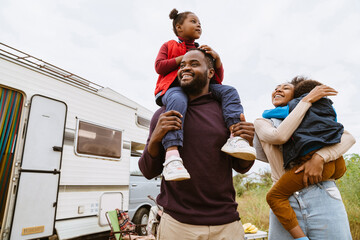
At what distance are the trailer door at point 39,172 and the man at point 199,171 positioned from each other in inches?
108

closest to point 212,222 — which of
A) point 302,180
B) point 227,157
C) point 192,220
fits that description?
point 192,220

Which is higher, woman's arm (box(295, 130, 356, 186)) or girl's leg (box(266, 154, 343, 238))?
woman's arm (box(295, 130, 356, 186))

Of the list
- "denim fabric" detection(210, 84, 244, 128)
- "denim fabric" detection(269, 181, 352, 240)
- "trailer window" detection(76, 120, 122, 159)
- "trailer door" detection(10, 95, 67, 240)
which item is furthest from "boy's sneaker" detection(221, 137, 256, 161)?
"trailer window" detection(76, 120, 122, 159)

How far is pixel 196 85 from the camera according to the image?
5.22 ft

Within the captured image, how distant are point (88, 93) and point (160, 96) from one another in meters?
3.23

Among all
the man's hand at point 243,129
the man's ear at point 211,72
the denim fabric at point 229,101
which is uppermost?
the man's ear at point 211,72

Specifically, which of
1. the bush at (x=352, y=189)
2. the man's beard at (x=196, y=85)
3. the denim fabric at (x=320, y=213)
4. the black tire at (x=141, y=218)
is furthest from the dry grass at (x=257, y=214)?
the man's beard at (x=196, y=85)

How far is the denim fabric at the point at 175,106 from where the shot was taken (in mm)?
1368

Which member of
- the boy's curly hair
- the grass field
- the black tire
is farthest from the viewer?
the black tire

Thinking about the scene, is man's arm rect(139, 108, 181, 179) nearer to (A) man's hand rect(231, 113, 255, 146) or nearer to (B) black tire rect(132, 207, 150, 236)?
(A) man's hand rect(231, 113, 255, 146)

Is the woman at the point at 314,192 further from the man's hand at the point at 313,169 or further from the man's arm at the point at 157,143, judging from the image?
the man's arm at the point at 157,143

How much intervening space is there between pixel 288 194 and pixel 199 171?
67 centimetres

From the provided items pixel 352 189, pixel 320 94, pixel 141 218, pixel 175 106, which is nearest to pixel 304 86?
pixel 320 94

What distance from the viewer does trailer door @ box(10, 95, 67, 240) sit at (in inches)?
131
